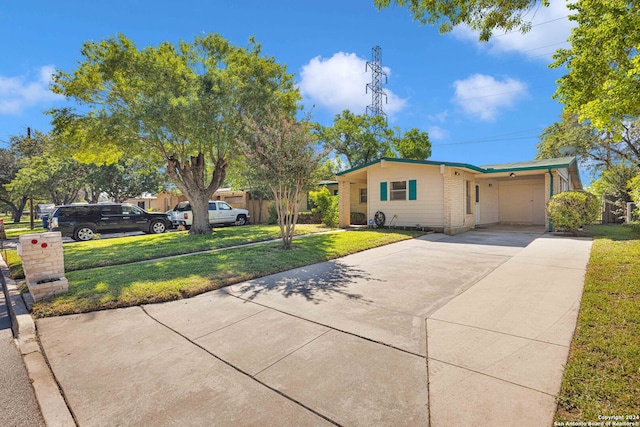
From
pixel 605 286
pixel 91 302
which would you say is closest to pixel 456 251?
pixel 605 286

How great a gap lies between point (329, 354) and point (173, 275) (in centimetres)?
405

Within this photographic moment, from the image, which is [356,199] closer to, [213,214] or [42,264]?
[213,214]

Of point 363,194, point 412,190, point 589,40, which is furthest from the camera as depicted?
point 363,194

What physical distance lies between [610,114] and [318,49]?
966 centimetres

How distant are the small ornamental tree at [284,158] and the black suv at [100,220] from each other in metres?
9.22

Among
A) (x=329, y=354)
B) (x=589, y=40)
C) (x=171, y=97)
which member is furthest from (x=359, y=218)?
(x=329, y=354)

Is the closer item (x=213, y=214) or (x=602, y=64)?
(x=602, y=64)

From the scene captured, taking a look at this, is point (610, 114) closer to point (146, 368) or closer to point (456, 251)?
point (456, 251)

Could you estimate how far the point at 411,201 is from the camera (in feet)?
41.1

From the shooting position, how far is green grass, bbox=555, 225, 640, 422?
6.42ft

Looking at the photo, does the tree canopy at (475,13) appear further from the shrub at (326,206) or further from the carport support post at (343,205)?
the shrub at (326,206)

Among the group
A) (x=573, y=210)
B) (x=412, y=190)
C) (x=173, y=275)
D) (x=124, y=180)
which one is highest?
(x=124, y=180)

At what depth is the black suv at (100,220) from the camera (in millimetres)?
12141

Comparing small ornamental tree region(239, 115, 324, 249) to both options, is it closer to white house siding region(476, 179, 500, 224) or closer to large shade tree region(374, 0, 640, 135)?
large shade tree region(374, 0, 640, 135)
